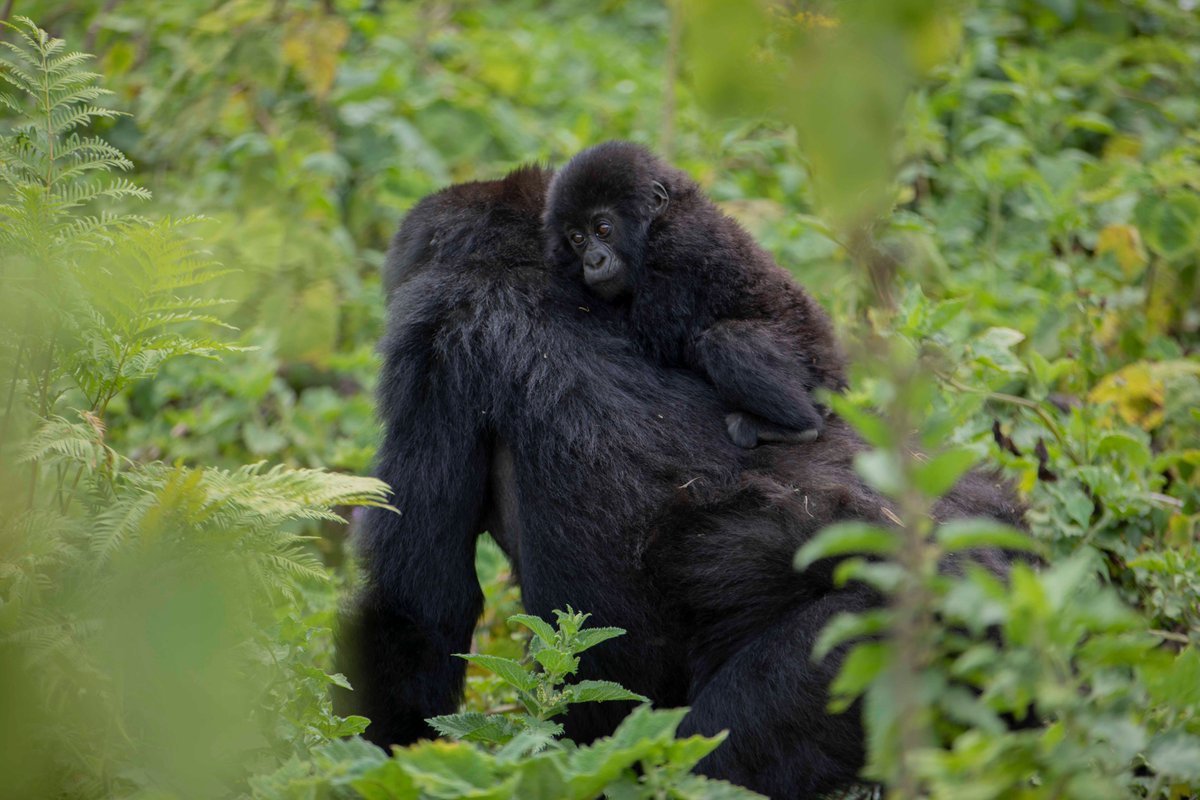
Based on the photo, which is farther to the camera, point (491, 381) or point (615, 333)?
point (615, 333)

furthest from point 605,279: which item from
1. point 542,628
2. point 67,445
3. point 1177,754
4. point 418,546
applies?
point 1177,754

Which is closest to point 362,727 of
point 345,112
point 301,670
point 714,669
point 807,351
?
point 301,670

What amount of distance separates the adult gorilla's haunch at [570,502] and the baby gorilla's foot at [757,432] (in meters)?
0.04

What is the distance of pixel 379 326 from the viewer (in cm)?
517

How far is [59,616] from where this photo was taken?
2.15 m

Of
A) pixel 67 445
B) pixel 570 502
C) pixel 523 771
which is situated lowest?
pixel 523 771

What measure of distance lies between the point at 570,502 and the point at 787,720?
0.69 m

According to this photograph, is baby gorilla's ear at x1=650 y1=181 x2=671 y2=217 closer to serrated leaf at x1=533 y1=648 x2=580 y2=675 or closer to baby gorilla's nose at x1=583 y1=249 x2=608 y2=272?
baby gorilla's nose at x1=583 y1=249 x2=608 y2=272

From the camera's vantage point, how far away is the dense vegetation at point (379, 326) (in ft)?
4.66

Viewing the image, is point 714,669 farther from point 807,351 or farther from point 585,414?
point 807,351

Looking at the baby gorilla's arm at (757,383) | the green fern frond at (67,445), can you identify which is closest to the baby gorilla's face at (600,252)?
the baby gorilla's arm at (757,383)

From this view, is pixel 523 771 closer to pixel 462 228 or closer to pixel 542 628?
pixel 542 628

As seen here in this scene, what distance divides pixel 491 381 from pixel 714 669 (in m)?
0.84

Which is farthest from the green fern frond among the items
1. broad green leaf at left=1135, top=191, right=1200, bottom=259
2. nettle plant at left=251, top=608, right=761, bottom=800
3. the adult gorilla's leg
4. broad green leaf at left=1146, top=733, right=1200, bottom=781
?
broad green leaf at left=1135, top=191, right=1200, bottom=259
